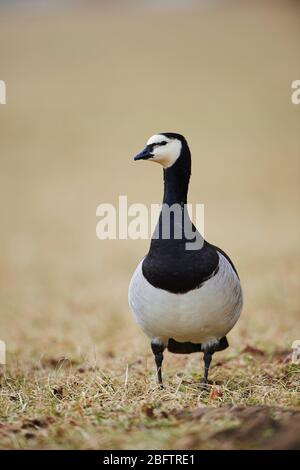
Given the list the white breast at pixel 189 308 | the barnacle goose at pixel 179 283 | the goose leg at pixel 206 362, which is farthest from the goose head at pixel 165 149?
the goose leg at pixel 206 362

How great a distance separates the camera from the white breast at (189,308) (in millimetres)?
5699

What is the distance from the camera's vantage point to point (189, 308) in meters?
5.70

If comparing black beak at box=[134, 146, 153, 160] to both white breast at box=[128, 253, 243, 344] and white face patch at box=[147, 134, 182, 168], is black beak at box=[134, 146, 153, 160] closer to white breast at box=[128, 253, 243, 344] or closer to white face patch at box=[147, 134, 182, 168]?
white face patch at box=[147, 134, 182, 168]

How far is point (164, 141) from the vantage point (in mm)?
6109

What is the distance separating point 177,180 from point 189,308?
47.1 inches

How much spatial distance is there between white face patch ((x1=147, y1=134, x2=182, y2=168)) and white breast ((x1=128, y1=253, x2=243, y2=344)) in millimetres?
967

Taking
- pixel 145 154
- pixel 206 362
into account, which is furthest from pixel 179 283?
pixel 145 154

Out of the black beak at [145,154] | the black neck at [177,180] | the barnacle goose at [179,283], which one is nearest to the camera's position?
the barnacle goose at [179,283]

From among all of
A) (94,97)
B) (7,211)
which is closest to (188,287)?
(7,211)

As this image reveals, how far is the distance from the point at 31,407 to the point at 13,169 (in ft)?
75.9

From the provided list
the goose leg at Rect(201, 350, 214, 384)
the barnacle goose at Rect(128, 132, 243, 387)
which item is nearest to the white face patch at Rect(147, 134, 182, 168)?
the barnacle goose at Rect(128, 132, 243, 387)

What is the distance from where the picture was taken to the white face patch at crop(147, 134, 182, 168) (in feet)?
19.9

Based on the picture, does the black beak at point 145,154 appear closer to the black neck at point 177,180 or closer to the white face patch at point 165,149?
the white face patch at point 165,149

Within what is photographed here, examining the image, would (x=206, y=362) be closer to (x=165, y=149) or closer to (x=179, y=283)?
(x=179, y=283)
